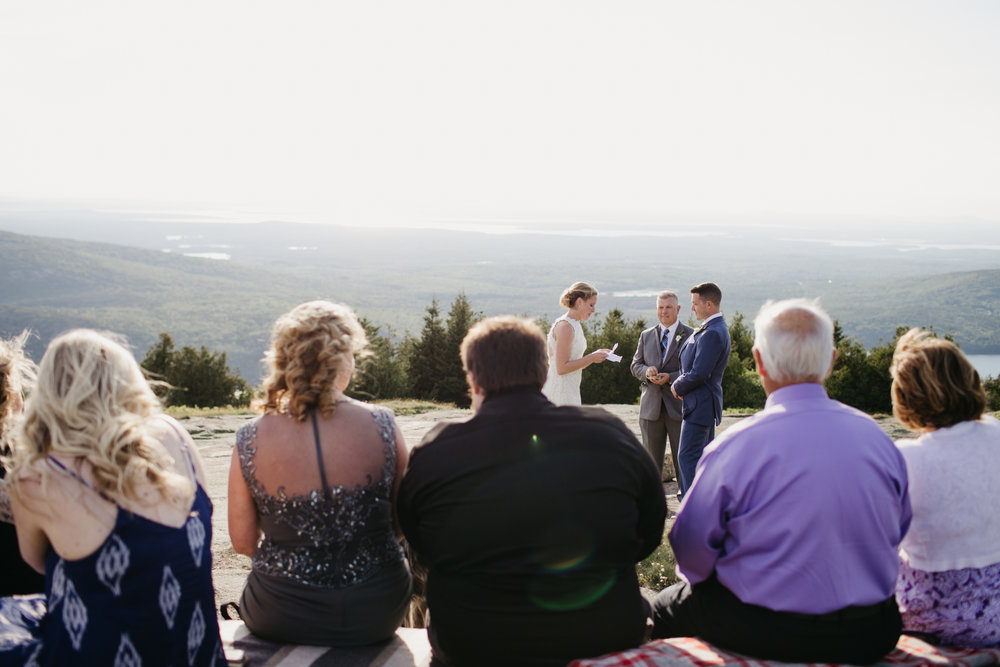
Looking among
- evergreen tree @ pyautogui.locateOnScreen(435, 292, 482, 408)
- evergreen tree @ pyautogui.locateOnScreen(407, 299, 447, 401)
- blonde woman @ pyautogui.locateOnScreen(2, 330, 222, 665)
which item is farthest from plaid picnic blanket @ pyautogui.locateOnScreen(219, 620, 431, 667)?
evergreen tree @ pyautogui.locateOnScreen(407, 299, 447, 401)

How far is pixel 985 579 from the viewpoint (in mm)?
2789

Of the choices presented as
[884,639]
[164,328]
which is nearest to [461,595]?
[884,639]

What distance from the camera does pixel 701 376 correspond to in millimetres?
5945

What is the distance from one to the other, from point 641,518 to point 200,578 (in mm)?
1647

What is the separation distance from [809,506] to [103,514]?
2405 millimetres

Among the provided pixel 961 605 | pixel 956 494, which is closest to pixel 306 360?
pixel 956 494

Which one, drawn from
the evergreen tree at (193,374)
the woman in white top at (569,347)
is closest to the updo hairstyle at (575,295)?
the woman in white top at (569,347)

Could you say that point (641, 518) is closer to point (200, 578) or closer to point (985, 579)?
point (985, 579)

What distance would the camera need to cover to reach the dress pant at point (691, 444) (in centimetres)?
611

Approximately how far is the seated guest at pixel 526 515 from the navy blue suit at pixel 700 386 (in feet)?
11.4

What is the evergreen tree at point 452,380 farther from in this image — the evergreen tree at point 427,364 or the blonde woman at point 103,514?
the blonde woman at point 103,514

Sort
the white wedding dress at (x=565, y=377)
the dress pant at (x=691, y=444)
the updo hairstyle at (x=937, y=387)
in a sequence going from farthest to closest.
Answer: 1. the white wedding dress at (x=565, y=377)
2. the dress pant at (x=691, y=444)
3. the updo hairstyle at (x=937, y=387)

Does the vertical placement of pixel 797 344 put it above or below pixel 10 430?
above

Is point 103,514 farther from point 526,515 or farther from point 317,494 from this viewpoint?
point 526,515
